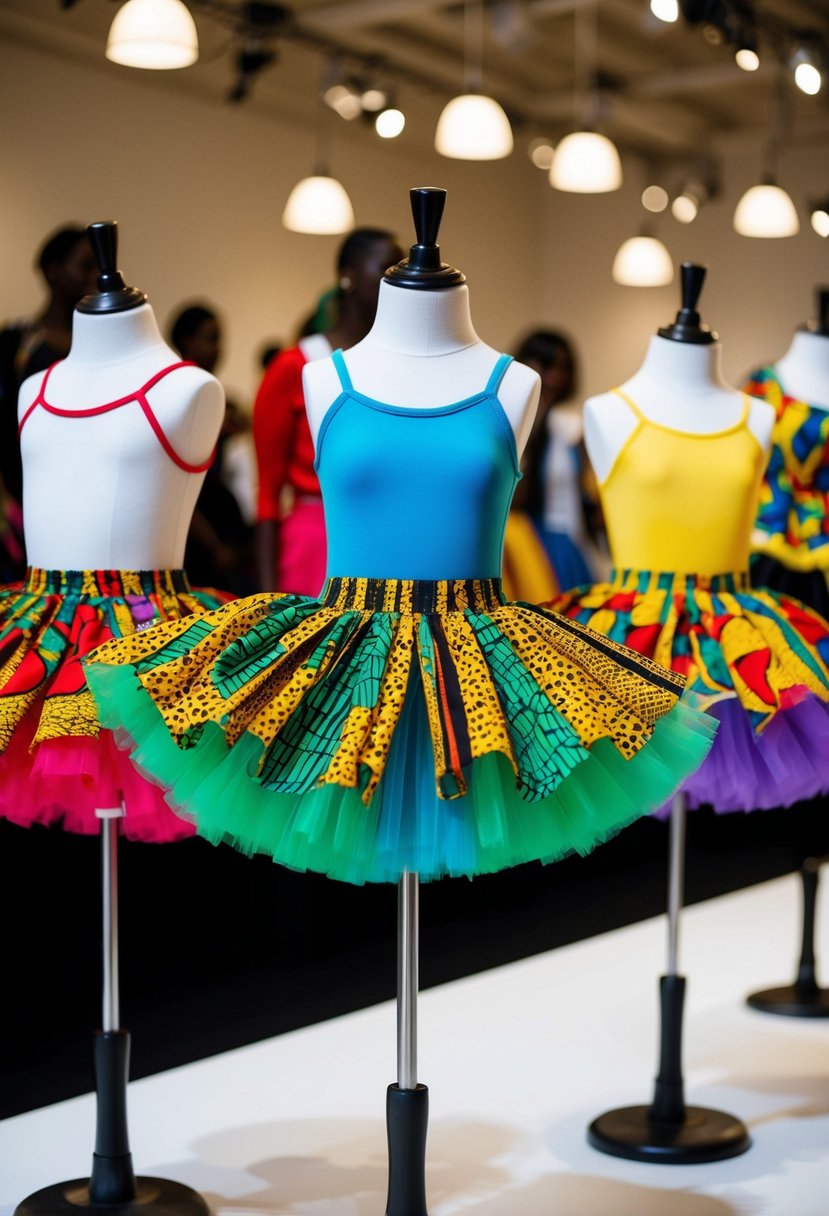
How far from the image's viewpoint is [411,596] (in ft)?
6.32

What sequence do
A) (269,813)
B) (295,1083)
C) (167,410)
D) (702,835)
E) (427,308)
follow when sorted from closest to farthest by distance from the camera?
(269,813), (427,308), (167,410), (295,1083), (702,835)

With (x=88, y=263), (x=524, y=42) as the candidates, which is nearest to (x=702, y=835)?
(x=88, y=263)

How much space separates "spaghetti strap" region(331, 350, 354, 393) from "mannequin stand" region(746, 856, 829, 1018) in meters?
2.07

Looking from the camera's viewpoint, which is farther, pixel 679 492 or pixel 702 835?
pixel 702 835

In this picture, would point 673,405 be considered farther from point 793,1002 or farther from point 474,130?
point 474,130

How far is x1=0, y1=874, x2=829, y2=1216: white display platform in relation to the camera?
7.94 ft

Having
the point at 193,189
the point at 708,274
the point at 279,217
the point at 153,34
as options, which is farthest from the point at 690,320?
the point at 708,274

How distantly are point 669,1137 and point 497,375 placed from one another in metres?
1.42

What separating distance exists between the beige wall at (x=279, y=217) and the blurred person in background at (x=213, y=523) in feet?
8.39

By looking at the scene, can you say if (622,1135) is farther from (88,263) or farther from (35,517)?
(88,263)

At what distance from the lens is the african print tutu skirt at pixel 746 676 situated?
235 centimetres

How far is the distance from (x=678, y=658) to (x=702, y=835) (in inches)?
87.3

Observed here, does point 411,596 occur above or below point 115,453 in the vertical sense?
below

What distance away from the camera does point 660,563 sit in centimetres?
258
